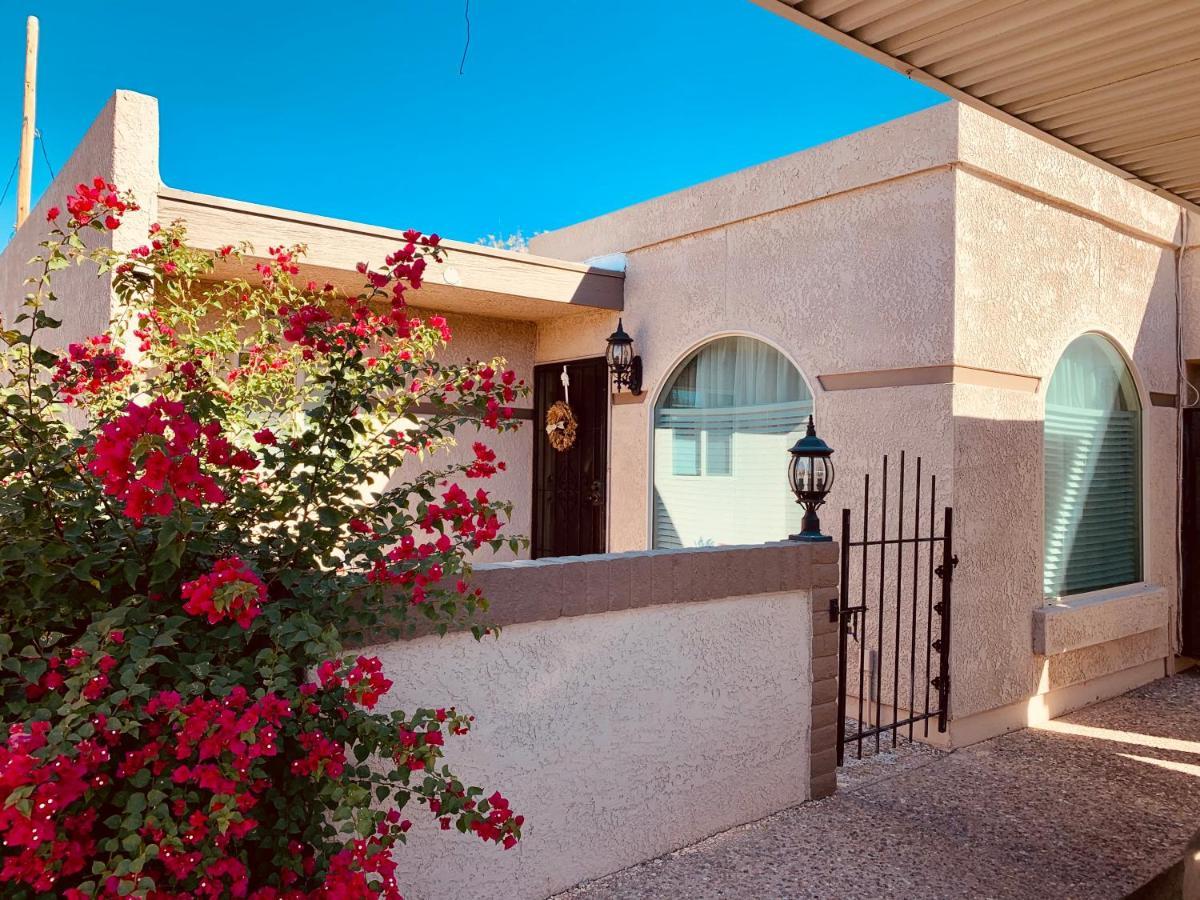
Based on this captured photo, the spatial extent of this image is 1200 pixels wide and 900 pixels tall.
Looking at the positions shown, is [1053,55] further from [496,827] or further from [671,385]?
[671,385]

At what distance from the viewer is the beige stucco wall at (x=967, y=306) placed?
15.8ft

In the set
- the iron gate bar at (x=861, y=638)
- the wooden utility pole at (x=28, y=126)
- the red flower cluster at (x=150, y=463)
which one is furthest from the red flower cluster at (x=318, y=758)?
the wooden utility pole at (x=28, y=126)

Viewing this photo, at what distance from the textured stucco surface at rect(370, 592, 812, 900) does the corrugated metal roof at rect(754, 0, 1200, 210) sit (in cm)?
208

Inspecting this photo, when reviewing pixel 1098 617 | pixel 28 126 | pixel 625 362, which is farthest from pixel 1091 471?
pixel 28 126

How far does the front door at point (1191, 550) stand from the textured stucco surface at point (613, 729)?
4319 mm

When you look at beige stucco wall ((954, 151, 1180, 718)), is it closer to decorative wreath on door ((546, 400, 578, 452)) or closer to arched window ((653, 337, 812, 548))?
arched window ((653, 337, 812, 548))

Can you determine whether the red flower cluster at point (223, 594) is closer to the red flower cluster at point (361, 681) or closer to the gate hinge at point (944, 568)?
the red flower cluster at point (361, 681)

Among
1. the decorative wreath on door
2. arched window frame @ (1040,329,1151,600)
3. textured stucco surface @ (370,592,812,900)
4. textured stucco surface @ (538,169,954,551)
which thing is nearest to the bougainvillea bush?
textured stucco surface @ (370,592,812,900)

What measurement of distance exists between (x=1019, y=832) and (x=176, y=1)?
2394cm

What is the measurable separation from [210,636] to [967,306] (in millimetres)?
4230

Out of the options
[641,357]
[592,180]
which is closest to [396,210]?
[592,180]

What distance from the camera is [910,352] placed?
194 inches

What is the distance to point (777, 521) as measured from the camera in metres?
5.77

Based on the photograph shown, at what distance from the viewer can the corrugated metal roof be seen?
248cm
